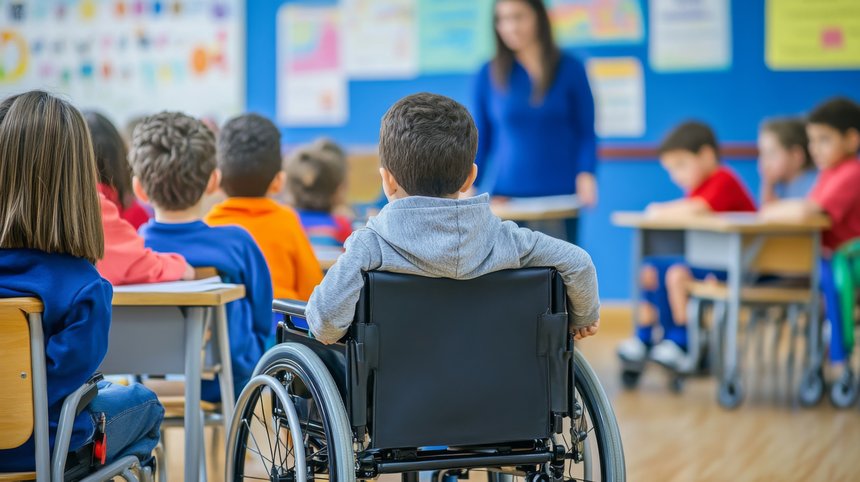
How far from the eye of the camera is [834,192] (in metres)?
4.11

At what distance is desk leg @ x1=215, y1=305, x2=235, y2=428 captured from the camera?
227cm

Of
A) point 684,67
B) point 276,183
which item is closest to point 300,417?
point 276,183

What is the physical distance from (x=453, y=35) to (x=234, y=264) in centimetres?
423

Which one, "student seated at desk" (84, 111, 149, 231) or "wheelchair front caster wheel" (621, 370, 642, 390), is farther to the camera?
"wheelchair front caster wheel" (621, 370, 642, 390)

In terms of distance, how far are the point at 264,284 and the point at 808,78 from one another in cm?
448

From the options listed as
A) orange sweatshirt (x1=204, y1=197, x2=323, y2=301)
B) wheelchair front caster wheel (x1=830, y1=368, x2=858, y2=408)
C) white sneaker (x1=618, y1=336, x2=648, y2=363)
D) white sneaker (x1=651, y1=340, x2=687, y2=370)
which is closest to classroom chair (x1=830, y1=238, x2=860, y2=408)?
wheelchair front caster wheel (x1=830, y1=368, x2=858, y2=408)

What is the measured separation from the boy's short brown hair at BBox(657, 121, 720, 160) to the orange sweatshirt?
251 cm

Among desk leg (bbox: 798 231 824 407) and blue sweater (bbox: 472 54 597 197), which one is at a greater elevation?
blue sweater (bbox: 472 54 597 197)

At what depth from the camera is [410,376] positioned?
64.8 inches

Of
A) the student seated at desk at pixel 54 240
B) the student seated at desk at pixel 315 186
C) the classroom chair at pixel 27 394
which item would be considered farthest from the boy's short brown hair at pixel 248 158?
the classroom chair at pixel 27 394

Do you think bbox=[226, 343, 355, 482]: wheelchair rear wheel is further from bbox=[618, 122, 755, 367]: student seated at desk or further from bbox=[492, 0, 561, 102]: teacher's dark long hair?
bbox=[618, 122, 755, 367]: student seated at desk

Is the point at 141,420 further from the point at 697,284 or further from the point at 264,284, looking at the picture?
the point at 697,284

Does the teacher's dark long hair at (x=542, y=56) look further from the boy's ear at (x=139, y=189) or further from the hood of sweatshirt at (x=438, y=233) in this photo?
the hood of sweatshirt at (x=438, y=233)

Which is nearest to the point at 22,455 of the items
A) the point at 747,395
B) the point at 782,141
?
the point at 747,395
